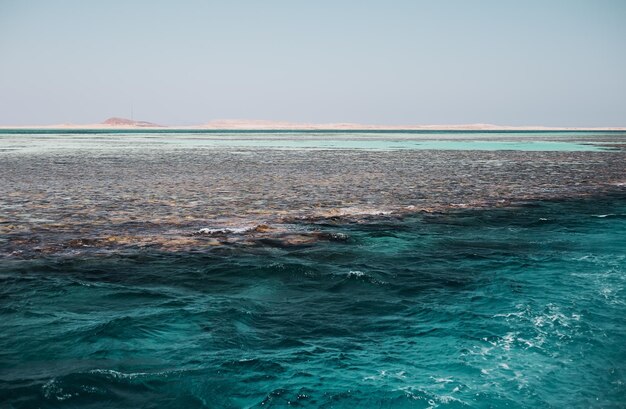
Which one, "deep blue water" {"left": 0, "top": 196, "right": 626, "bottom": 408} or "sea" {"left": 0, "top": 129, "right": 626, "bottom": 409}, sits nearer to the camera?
"deep blue water" {"left": 0, "top": 196, "right": 626, "bottom": 408}

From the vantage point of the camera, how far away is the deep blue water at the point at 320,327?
855 cm

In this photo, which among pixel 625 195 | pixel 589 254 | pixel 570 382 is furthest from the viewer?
pixel 625 195

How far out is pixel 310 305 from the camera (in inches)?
483

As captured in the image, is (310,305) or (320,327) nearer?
(320,327)

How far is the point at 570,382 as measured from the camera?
8.85m

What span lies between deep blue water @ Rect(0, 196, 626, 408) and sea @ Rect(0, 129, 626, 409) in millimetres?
41

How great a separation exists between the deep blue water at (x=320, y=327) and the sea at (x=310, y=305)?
0.04 meters

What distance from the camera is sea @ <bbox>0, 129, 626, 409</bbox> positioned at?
866cm

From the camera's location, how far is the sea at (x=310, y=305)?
8664 mm

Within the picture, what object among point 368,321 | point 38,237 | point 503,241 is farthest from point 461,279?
point 38,237

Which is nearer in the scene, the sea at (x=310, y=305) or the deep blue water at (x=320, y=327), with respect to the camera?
the deep blue water at (x=320, y=327)

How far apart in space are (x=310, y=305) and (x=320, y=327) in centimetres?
130

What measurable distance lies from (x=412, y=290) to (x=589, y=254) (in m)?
7.14

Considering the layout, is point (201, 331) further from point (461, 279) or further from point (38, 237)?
point (38, 237)
